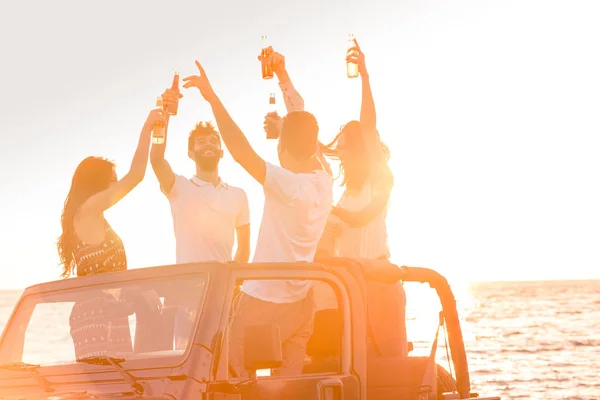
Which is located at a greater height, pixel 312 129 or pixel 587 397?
pixel 312 129

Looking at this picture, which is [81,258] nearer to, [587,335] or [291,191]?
[291,191]

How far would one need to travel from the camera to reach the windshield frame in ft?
14.8

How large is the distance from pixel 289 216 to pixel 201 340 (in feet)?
4.09

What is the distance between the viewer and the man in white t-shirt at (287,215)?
16.8 ft

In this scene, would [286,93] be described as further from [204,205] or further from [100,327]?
[100,327]

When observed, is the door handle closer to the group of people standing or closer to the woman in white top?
the group of people standing

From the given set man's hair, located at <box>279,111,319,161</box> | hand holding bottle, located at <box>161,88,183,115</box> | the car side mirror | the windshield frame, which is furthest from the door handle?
hand holding bottle, located at <box>161,88,183,115</box>

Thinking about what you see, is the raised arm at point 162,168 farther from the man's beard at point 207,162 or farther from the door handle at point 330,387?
the door handle at point 330,387

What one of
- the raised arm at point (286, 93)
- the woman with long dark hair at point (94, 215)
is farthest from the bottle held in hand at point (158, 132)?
the raised arm at point (286, 93)

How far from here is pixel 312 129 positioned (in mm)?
5578

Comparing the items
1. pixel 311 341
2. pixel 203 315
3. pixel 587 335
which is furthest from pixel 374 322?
pixel 587 335

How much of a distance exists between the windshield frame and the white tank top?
87.9 inches

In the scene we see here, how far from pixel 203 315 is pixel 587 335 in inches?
2094

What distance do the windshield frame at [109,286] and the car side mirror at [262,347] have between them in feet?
1.19
